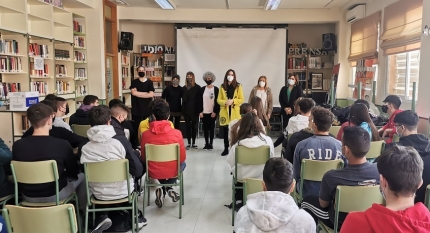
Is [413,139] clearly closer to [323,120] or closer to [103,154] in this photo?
[323,120]

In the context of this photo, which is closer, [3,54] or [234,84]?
[3,54]

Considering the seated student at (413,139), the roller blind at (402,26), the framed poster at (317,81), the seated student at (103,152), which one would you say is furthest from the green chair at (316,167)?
the framed poster at (317,81)

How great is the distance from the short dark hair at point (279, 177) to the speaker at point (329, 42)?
7.86m

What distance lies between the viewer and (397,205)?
1.36 m

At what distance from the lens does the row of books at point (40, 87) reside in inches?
227

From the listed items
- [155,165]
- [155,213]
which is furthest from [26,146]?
[155,213]

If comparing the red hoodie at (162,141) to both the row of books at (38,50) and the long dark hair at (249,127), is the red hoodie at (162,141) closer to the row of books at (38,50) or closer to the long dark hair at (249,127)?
the long dark hair at (249,127)

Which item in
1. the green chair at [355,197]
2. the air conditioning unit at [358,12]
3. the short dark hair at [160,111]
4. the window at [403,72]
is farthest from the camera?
the air conditioning unit at [358,12]

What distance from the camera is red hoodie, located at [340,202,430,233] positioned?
4.11ft

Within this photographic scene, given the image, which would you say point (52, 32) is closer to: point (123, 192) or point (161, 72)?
point (161, 72)

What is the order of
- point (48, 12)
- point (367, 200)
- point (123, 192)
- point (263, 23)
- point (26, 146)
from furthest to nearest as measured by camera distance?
point (263, 23), point (48, 12), point (123, 192), point (26, 146), point (367, 200)

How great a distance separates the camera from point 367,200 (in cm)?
208

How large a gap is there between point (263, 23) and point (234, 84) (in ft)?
10.9

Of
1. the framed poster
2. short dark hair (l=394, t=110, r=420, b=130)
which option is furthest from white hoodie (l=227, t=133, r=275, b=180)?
the framed poster
